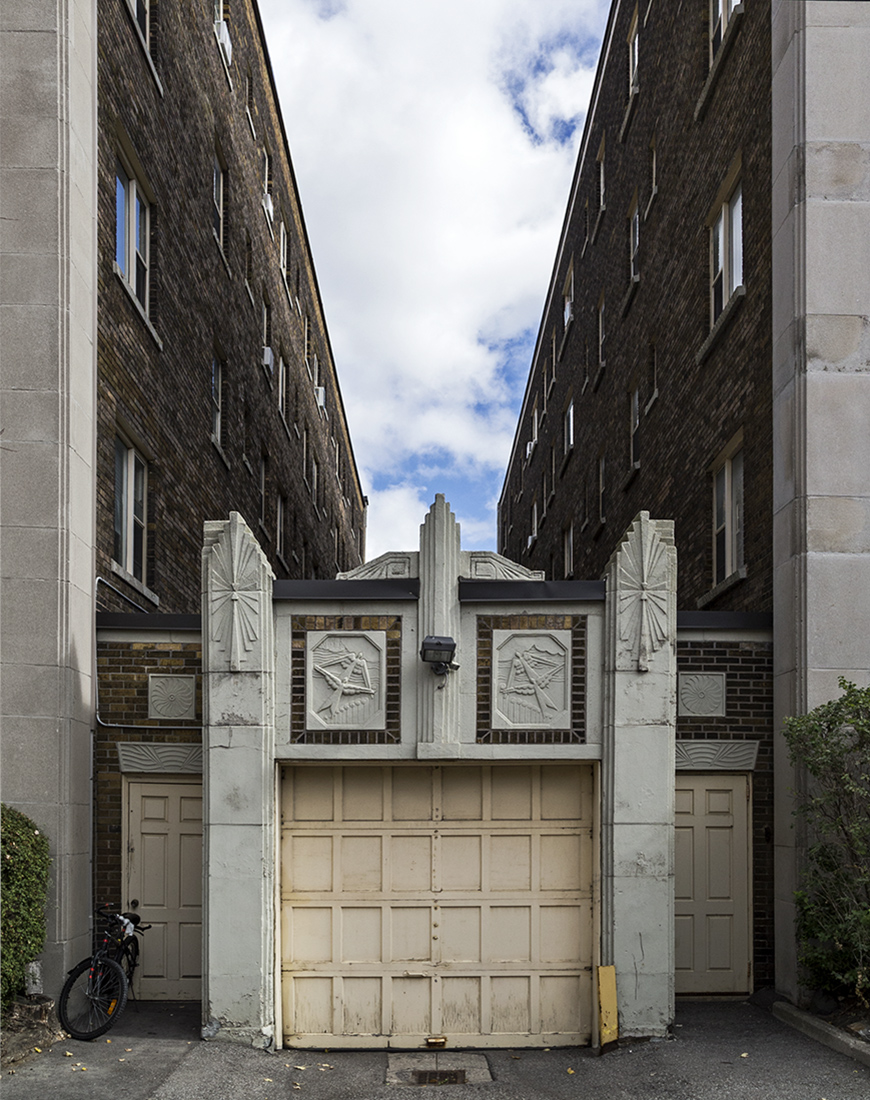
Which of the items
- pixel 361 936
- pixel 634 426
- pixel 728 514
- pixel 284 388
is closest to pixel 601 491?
pixel 634 426

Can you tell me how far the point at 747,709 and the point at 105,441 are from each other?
7.88m

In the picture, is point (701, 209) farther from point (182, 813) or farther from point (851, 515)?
point (182, 813)

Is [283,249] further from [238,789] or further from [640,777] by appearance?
[640,777]

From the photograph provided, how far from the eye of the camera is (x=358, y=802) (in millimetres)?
10773

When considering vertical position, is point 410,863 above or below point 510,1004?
above

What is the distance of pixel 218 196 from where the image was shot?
1938 centimetres

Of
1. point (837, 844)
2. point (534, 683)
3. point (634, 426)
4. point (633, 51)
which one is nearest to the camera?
point (837, 844)

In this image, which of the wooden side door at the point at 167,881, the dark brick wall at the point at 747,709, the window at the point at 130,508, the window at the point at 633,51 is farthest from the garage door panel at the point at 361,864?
the window at the point at 633,51

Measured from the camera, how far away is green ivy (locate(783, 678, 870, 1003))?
952 centimetres

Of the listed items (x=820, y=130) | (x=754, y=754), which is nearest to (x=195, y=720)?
(x=754, y=754)

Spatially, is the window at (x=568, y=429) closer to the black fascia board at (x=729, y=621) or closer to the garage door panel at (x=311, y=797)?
the black fascia board at (x=729, y=621)

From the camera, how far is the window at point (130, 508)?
13.0 m

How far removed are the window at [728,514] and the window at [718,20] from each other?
603 cm

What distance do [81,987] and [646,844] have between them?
5.67 metres
